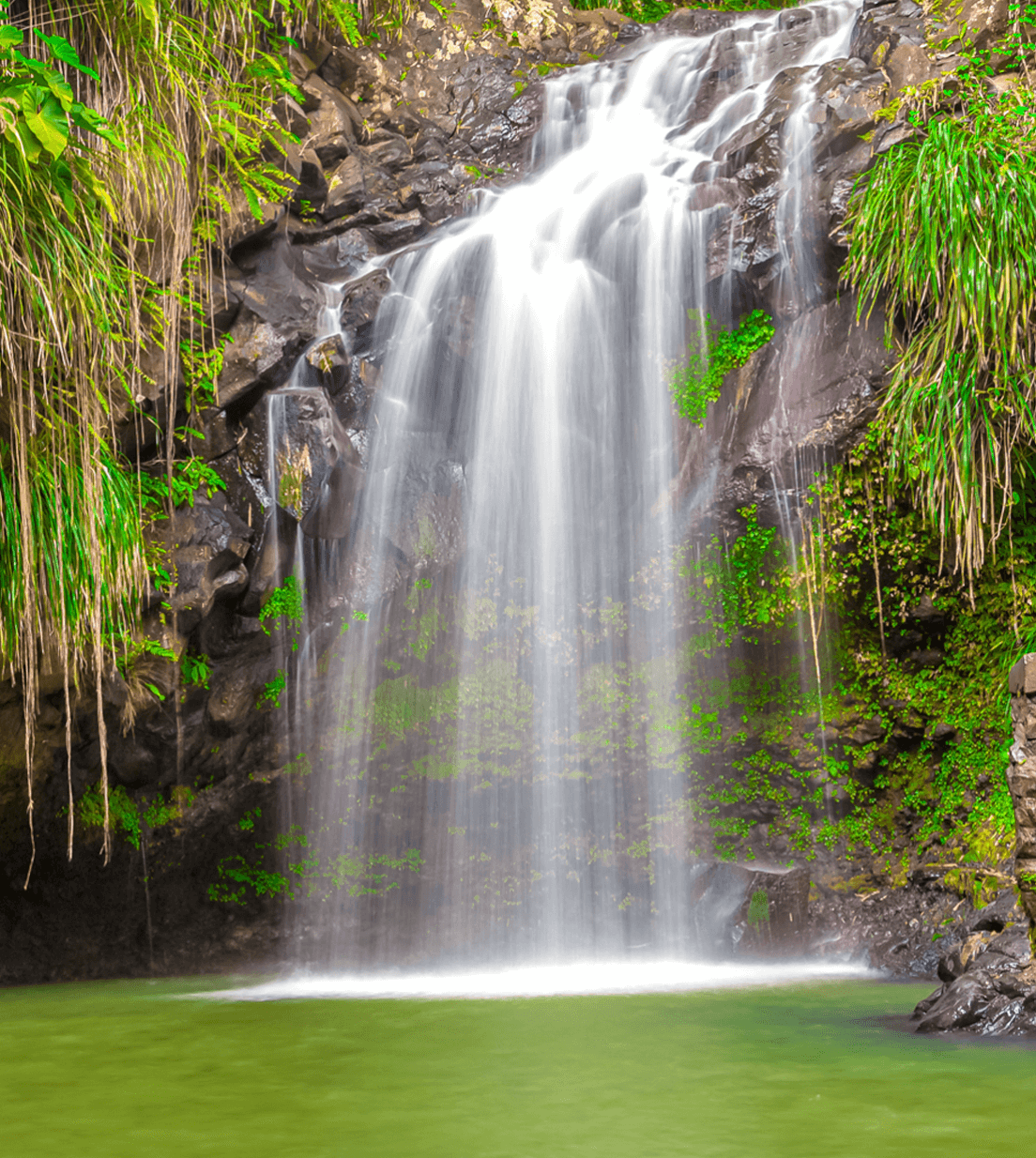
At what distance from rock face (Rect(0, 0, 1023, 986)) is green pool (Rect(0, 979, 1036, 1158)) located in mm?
2427

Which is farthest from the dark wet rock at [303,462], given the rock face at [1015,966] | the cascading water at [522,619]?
the rock face at [1015,966]

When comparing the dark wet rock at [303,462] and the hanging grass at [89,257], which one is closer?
the hanging grass at [89,257]

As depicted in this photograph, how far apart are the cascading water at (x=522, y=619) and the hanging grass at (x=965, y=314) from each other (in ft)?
3.64

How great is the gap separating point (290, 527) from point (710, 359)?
348cm

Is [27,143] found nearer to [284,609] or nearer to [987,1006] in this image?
[284,609]

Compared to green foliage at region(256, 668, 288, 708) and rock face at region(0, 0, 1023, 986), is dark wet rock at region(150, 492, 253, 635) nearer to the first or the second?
rock face at region(0, 0, 1023, 986)

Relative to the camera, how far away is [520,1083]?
3.50 meters

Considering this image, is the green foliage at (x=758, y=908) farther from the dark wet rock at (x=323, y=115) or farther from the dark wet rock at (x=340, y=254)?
the dark wet rock at (x=323, y=115)

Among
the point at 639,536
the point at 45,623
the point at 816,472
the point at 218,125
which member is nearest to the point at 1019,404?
the point at 816,472

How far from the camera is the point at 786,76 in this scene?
9289 millimetres

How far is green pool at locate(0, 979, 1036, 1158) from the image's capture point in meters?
2.85

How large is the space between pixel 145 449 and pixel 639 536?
3638 millimetres

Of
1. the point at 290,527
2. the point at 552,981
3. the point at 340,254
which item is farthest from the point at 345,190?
the point at 552,981

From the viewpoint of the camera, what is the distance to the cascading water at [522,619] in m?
7.63
